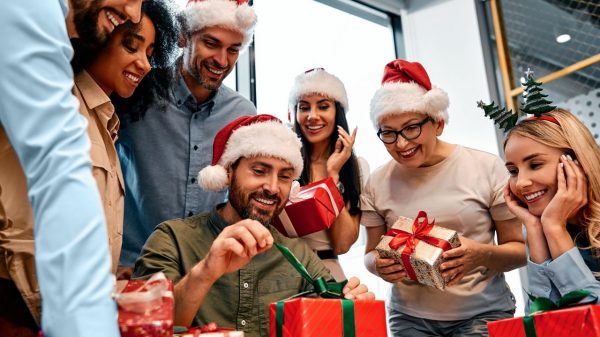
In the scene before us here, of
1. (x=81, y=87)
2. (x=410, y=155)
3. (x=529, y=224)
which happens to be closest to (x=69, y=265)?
(x=81, y=87)

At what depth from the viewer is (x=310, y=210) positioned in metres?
2.24

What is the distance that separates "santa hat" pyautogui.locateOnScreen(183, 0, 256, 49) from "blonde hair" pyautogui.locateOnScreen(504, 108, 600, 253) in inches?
50.6

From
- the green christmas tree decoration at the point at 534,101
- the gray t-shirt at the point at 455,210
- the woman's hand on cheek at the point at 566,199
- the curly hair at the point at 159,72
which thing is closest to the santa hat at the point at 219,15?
the curly hair at the point at 159,72

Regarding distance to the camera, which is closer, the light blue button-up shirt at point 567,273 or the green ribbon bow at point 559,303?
the green ribbon bow at point 559,303

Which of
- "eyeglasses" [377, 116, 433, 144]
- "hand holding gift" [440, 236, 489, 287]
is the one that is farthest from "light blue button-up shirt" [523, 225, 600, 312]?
"eyeglasses" [377, 116, 433, 144]

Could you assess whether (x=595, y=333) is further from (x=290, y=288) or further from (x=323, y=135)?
(x=323, y=135)

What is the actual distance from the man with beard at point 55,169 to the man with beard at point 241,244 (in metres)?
0.59

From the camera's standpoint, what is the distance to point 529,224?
1938mm

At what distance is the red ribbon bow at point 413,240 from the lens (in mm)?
1985

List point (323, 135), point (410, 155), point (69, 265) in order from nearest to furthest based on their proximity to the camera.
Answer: point (69, 265) → point (410, 155) → point (323, 135)

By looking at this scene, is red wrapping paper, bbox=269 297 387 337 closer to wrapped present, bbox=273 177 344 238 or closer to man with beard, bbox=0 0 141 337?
man with beard, bbox=0 0 141 337

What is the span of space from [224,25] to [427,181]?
114 cm

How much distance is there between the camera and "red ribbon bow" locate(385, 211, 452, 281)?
199 centimetres

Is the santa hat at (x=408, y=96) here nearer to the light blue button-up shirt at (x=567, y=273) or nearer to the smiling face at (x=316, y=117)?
the smiling face at (x=316, y=117)
